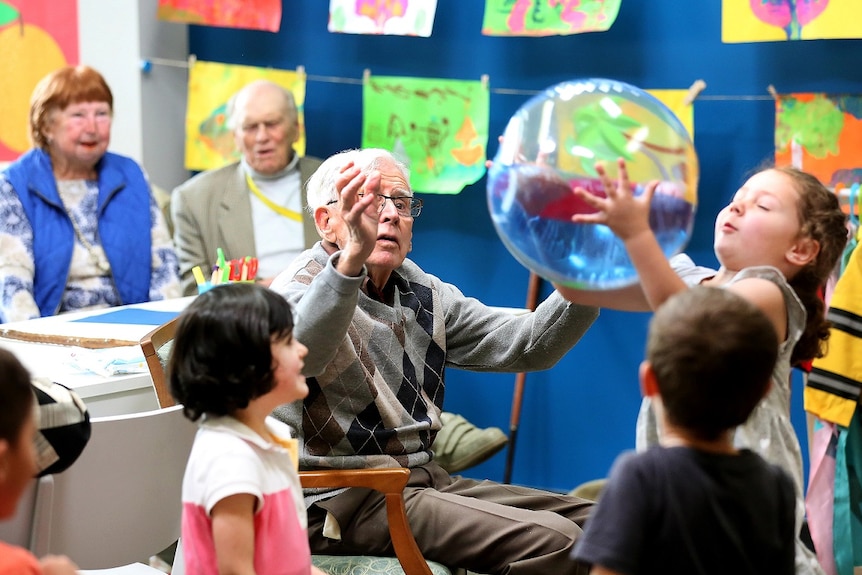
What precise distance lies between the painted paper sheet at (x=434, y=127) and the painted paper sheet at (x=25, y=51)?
1258 millimetres

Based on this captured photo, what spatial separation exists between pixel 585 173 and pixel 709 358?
1.18 ft

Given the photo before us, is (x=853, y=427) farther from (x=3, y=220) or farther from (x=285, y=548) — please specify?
(x=3, y=220)

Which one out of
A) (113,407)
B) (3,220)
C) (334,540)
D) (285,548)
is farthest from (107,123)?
(285,548)

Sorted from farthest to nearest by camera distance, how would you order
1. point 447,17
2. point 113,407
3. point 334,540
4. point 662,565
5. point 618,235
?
point 447,17 < point 113,407 < point 334,540 < point 618,235 < point 662,565

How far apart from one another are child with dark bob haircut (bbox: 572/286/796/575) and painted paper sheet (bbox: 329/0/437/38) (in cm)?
253

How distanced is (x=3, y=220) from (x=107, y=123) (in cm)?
46

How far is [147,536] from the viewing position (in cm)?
182

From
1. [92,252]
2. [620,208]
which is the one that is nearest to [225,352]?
[620,208]

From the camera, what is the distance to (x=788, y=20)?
3.13 meters

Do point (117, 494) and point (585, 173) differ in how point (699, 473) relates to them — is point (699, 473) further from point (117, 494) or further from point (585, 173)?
point (117, 494)

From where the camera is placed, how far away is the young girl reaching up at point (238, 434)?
55.9 inches

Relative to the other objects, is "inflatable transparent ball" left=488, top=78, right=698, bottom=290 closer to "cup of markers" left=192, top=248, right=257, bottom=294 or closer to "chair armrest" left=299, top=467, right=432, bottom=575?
"chair armrest" left=299, top=467, right=432, bottom=575

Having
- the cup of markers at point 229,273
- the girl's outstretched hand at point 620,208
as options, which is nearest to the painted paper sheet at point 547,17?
the cup of markers at point 229,273

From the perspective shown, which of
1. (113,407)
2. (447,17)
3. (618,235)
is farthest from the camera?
(447,17)
